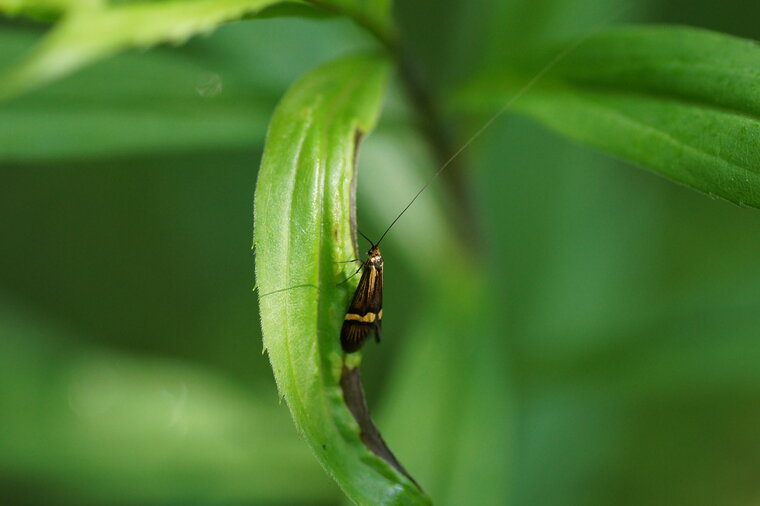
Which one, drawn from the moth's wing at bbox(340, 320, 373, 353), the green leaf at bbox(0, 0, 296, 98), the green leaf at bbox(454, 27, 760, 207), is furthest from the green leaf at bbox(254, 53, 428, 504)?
the green leaf at bbox(454, 27, 760, 207)

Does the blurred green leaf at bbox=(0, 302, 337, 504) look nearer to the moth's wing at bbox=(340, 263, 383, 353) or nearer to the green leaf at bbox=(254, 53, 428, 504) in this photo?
the moth's wing at bbox=(340, 263, 383, 353)

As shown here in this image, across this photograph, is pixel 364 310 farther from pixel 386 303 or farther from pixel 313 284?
pixel 386 303

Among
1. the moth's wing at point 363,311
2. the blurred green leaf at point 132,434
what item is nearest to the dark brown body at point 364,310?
the moth's wing at point 363,311

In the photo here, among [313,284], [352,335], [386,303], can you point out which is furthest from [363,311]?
[386,303]

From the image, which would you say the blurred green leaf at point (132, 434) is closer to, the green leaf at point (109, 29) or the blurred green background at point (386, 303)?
the blurred green background at point (386, 303)

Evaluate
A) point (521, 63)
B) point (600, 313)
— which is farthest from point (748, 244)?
point (521, 63)

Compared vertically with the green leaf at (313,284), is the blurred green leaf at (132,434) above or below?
below
